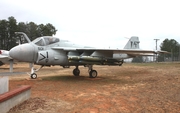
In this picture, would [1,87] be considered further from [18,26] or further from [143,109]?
[18,26]

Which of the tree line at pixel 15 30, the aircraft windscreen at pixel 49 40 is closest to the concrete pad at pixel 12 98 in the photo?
the aircraft windscreen at pixel 49 40

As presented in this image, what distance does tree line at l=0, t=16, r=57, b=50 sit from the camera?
57125mm

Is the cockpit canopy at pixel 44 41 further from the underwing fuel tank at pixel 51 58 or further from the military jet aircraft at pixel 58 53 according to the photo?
the underwing fuel tank at pixel 51 58

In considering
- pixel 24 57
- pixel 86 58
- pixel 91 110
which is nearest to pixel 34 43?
pixel 24 57

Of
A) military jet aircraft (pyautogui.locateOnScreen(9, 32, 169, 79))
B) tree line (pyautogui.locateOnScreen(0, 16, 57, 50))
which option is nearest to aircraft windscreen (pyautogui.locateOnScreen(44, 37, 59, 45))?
military jet aircraft (pyautogui.locateOnScreen(9, 32, 169, 79))

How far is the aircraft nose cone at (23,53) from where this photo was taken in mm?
10242

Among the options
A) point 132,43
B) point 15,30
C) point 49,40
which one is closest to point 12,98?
point 49,40

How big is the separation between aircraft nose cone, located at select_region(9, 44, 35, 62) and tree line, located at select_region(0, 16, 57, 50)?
4964cm

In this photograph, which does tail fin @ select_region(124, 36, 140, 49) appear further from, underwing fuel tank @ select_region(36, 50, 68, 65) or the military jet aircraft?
underwing fuel tank @ select_region(36, 50, 68, 65)

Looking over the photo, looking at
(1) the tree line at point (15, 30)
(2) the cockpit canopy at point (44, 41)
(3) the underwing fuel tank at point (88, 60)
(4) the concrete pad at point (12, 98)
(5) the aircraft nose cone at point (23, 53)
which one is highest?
(1) the tree line at point (15, 30)

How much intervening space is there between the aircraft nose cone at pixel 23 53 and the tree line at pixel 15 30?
4964 centimetres

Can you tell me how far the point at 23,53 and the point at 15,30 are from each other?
51.8m

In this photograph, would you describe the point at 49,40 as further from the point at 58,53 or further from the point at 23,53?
the point at 23,53

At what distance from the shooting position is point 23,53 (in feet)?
34.1
